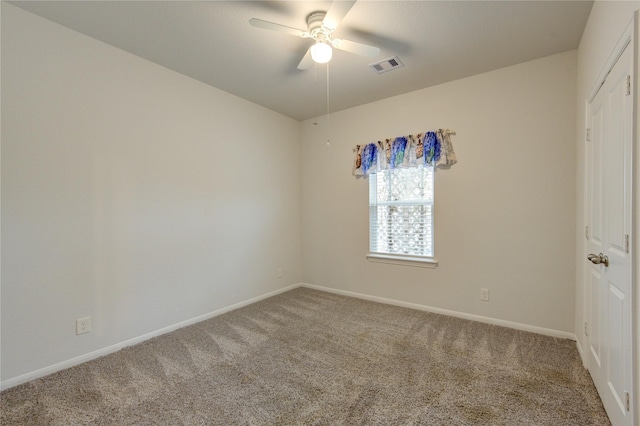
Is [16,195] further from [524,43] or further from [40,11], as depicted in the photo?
[524,43]

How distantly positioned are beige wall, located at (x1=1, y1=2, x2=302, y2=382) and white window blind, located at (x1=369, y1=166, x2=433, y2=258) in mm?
1667

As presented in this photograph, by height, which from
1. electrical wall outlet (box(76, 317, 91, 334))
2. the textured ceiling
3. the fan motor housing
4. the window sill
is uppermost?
the textured ceiling

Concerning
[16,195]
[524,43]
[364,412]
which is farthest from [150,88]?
[524,43]

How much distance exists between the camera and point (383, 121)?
3.70 metres

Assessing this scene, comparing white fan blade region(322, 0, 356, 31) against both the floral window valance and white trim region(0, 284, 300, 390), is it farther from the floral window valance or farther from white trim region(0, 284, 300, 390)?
white trim region(0, 284, 300, 390)

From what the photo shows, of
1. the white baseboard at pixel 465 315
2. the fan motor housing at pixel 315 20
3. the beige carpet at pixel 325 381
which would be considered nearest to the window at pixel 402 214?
the white baseboard at pixel 465 315

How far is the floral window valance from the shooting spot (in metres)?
3.21

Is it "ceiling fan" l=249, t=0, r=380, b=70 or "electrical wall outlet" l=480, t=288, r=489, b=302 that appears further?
"electrical wall outlet" l=480, t=288, r=489, b=302

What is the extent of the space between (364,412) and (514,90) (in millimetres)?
3141

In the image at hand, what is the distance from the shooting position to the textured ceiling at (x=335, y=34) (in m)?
2.04

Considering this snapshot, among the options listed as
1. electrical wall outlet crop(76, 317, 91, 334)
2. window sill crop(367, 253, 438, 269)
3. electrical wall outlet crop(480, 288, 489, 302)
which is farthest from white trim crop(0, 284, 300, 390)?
electrical wall outlet crop(480, 288, 489, 302)

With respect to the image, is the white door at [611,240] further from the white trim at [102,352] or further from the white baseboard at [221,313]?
the white trim at [102,352]

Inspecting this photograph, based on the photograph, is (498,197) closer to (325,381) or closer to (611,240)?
(611,240)

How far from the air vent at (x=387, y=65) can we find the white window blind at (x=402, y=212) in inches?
46.4
